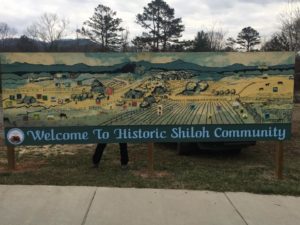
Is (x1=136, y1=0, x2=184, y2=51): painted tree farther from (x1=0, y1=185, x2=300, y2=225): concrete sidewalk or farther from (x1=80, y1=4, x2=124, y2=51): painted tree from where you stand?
(x1=0, y1=185, x2=300, y2=225): concrete sidewalk

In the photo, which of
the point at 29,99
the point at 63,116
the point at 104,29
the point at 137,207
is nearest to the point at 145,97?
the point at 63,116

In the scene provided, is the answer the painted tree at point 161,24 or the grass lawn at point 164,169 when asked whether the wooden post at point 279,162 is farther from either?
the painted tree at point 161,24

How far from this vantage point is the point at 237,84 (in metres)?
6.92

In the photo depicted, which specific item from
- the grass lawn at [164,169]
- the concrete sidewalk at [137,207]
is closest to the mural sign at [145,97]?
the grass lawn at [164,169]

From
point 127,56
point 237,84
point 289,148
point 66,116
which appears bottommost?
point 289,148

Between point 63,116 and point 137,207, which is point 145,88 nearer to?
point 63,116

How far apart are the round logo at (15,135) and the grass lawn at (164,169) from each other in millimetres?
485

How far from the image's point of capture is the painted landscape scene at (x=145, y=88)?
671cm

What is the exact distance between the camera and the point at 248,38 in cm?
7806

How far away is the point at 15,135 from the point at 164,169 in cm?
234

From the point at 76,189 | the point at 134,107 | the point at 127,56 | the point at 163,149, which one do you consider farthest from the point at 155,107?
the point at 163,149

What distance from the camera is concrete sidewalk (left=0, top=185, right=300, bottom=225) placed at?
494cm

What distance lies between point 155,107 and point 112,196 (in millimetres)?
1663

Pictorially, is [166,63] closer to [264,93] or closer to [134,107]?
[134,107]
